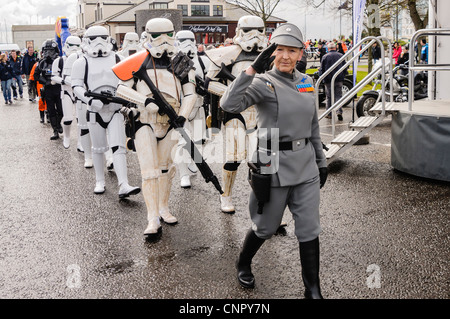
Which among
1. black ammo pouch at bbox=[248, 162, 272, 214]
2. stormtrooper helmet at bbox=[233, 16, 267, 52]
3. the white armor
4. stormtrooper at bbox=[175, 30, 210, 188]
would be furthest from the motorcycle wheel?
black ammo pouch at bbox=[248, 162, 272, 214]

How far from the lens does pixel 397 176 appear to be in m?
7.59

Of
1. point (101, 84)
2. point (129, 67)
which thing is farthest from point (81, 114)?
point (129, 67)

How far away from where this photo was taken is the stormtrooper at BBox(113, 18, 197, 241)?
5238 millimetres

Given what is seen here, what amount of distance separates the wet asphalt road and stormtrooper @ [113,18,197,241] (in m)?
0.54

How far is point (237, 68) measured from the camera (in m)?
5.77

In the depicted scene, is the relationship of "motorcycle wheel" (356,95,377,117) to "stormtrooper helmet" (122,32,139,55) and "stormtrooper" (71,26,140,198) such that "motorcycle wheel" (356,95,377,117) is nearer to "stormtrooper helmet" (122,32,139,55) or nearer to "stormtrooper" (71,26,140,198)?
"stormtrooper helmet" (122,32,139,55)

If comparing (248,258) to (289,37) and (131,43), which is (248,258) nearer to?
(289,37)

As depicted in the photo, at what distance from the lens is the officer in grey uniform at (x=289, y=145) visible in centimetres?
366

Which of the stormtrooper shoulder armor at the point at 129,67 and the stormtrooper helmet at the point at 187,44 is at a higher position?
the stormtrooper helmet at the point at 187,44

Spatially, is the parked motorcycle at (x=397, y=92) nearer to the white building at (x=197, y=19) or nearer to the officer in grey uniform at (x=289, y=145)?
the officer in grey uniform at (x=289, y=145)

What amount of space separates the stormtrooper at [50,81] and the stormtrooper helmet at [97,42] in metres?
4.75

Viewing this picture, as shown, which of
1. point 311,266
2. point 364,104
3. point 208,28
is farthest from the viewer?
point 208,28

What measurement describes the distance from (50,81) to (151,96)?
22.8 feet

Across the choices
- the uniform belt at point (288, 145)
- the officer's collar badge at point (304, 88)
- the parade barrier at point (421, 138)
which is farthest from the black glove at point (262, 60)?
the parade barrier at point (421, 138)
